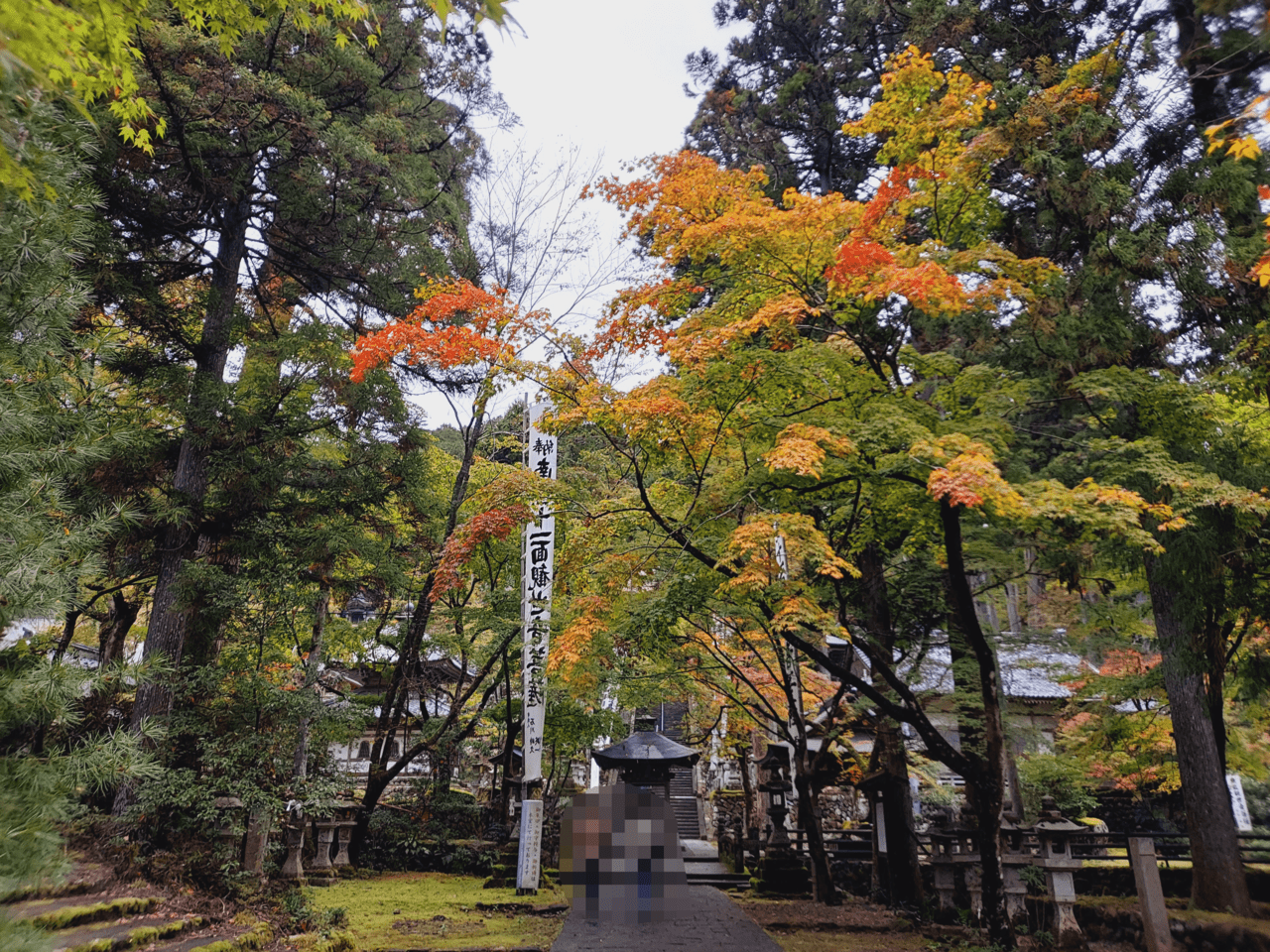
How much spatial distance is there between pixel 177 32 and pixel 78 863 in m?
9.43

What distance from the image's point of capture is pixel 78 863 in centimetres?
655

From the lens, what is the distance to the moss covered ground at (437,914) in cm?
737

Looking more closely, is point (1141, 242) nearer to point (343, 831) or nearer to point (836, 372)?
point (836, 372)

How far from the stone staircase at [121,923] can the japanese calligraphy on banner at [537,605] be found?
14.3 ft

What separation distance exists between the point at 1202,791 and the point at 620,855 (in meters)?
6.86

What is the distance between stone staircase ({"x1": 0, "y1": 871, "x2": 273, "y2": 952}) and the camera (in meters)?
4.97

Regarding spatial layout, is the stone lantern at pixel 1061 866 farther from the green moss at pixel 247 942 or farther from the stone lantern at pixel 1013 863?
the green moss at pixel 247 942

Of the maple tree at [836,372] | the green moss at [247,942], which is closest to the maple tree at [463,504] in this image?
the maple tree at [836,372]

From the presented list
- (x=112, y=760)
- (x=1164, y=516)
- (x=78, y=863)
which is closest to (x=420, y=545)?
(x=78, y=863)

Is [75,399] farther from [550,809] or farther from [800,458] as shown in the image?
[550,809]

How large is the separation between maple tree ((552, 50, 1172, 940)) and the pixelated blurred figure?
2278 mm

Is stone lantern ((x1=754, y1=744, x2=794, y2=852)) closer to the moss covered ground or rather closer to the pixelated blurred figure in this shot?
the moss covered ground

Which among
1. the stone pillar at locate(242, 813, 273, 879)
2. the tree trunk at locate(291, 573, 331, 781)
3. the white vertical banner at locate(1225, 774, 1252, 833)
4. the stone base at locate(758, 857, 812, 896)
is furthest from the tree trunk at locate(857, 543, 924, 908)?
the white vertical banner at locate(1225, 774, 1252, 833)

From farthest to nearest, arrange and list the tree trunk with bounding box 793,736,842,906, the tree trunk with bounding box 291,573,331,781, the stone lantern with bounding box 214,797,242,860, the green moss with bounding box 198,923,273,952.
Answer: the tree trunk with bounding box 793,736,842,906
the tree trunk with bounding box 291,573,331,781
the stone lantern with bounding box 214,797,242,860
the green moss with bounding box 198,923,273,952
